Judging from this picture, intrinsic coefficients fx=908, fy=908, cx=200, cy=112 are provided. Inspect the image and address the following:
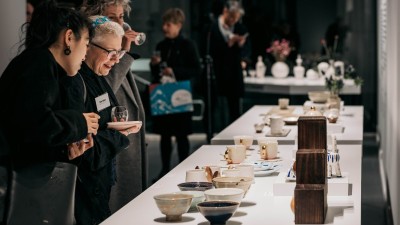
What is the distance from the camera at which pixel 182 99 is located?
8617 millimetres

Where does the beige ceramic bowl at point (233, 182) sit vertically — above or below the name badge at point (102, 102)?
below

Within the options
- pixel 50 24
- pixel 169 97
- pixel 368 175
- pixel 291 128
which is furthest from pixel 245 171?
pixel 368 175

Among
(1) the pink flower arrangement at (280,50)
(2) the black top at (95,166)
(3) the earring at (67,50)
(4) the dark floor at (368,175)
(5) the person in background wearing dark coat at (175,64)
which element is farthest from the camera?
(1) the pink flower arrangement at (280,50)

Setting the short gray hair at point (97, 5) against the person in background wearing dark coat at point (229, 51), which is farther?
the person in background wearing dark coat at point (229, 51)

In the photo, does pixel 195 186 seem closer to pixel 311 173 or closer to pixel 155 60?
pixel 311 173

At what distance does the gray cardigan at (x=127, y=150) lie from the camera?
202 inches

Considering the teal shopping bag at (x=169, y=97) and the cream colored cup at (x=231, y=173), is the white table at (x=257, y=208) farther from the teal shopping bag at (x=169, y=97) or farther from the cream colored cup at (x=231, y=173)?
the teal shopping bag at (x=169, y=97)

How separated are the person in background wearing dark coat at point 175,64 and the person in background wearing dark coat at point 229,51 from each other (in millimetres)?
1528

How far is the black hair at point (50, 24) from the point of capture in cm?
382

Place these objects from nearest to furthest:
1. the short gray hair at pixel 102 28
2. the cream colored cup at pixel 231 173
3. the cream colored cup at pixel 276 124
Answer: the cream colored cup at pixel 231 173 < the short gray hair at pixel 102 28 < the cream colored cup at pixel 276 124

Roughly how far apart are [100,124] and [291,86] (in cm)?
609

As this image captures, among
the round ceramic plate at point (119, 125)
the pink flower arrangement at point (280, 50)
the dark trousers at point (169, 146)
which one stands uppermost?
the round ceramic plate at point (119, 125)

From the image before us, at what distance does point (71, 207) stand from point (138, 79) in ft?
31.0

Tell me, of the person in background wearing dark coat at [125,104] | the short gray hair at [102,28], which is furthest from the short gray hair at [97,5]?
the short gray hair at [102,28]
